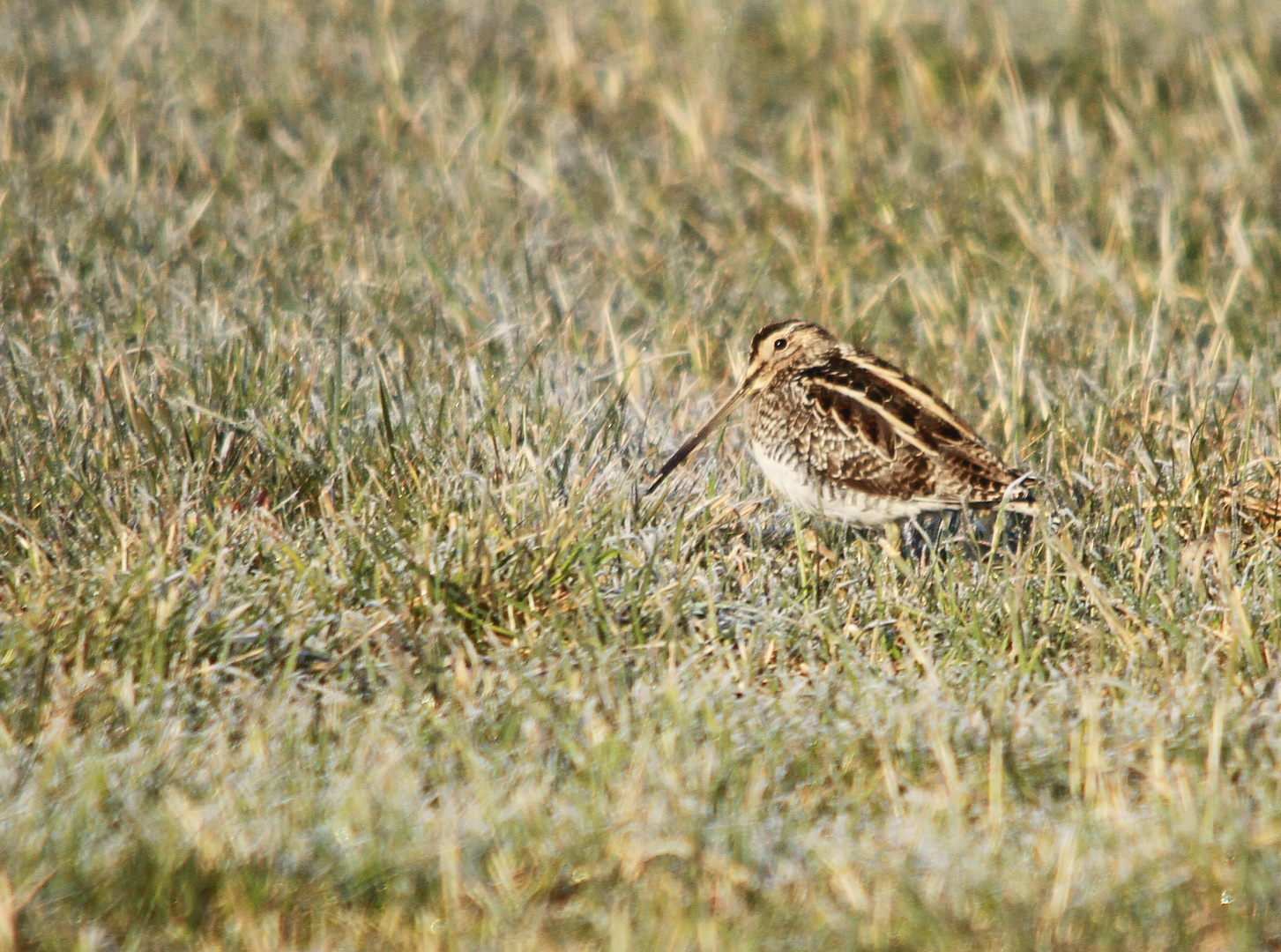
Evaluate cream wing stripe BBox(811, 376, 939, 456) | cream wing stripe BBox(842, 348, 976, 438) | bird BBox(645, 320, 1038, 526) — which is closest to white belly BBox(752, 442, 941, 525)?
bird BBox(645, 320, 1038, 526)

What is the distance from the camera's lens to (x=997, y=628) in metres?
3.20

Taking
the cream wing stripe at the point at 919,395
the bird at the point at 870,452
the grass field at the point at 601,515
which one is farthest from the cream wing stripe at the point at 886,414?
the grass field at the point at 601,515

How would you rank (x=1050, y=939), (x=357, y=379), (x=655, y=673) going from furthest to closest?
(x=357, y=379)
(x=655, y=673)
(x=1050, y=939)

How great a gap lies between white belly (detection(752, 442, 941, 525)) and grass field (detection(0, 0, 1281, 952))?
0.09 meters

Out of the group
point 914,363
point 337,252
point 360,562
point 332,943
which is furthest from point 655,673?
point 337,252

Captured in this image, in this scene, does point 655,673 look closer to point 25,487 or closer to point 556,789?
point 556,789

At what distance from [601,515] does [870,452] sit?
28.6 inches

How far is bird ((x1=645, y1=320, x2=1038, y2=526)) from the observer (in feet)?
11.8

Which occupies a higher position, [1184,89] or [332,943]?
[1184,89]

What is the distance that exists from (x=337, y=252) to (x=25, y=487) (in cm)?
211

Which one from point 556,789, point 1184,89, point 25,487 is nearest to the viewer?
point 556,789

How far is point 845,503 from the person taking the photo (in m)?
3.67

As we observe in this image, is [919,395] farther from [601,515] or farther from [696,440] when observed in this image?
[601,515]

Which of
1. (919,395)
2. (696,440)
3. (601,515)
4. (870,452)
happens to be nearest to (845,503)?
(870,452)
